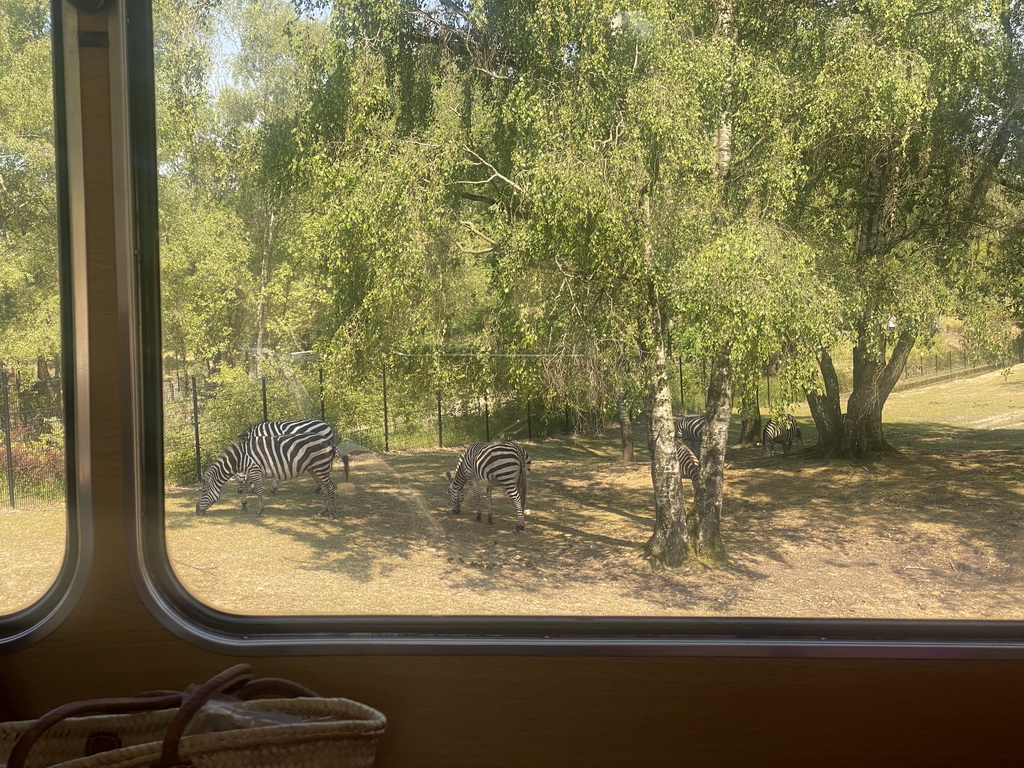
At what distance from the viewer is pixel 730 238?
2174mm

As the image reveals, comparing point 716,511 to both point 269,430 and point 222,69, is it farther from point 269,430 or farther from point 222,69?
point 222,69

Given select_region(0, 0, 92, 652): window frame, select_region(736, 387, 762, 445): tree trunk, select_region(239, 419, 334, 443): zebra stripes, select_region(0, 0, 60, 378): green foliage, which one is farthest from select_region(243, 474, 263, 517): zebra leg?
select_region(736, 387, 762, 445): tree trunk

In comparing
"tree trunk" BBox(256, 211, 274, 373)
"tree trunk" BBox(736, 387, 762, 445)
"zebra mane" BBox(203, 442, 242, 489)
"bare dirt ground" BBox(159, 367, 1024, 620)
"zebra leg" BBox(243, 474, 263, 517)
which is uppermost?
"tree trunk" BBox(256, 211, 274, 373)

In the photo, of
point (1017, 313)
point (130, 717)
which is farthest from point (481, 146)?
point (130, 717)

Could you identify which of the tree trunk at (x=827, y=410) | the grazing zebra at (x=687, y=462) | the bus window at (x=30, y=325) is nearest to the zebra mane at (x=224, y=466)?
the bus window at (x=30, y=325)

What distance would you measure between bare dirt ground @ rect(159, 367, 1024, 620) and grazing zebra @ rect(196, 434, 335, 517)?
0.05 meters

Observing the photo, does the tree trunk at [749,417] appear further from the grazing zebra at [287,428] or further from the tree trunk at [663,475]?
the grazing zebra at [287,428]

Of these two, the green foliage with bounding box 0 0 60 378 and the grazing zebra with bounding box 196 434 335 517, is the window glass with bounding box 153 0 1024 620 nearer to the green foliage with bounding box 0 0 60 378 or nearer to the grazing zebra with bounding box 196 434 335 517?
the grazing zebra with bounding box 196 434 335 517

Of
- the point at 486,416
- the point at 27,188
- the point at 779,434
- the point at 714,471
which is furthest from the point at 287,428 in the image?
the point at 779,434

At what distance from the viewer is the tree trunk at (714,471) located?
2156 mm

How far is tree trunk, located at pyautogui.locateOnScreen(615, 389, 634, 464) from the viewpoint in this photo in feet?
7.18

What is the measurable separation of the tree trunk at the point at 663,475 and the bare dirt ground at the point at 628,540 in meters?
0.03

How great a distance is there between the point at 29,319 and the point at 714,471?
5.67 feet

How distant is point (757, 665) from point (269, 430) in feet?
4.22
